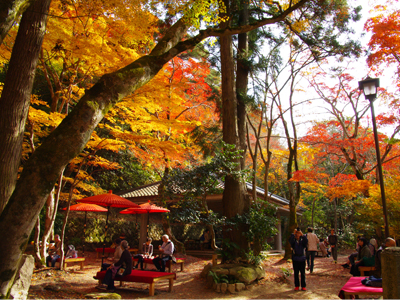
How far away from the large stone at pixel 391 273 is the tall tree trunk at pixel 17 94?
16.4 feet

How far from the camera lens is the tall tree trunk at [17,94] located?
412 cm

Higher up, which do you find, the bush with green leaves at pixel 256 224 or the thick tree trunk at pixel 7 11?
the thick tree trunk at pixel 7 11

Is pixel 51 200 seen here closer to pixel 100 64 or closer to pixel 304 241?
pixel 100 64

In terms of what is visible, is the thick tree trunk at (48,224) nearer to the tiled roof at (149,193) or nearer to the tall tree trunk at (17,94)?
the tall tree trunk at (17,94)

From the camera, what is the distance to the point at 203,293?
7.10 m

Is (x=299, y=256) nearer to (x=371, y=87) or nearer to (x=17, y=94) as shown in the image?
(x=371, y=87)

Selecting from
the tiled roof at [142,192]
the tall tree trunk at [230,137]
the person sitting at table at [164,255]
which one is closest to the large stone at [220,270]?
the tall tree trunk at [230,137]

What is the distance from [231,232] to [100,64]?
6.26m

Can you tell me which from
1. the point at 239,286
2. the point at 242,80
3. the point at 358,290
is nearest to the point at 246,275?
the point at 239,286

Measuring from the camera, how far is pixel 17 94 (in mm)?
4434

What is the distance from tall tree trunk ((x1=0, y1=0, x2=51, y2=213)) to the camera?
4.12m

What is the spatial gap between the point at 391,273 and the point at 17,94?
563 centimetres

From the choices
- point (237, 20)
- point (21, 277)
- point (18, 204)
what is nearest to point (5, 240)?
point (18, 204)

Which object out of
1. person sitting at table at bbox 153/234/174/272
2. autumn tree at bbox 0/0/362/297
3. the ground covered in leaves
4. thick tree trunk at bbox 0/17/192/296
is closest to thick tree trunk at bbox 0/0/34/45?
autumn tree at bbox 0/0/362/297
